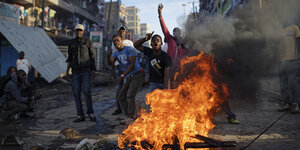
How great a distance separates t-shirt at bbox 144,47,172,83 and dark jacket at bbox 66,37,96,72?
179cm

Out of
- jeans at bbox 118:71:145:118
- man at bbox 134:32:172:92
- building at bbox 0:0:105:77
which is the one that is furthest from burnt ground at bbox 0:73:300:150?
building at bbox 0:0:105:77

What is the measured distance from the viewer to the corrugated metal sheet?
1223 cm

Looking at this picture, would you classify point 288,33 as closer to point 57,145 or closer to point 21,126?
point 57,145

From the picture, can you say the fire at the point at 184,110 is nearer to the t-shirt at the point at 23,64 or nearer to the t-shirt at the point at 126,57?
the t-shirt at the point at 126,57

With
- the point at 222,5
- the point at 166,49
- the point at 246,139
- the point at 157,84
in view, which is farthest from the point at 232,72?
the point at 222,5

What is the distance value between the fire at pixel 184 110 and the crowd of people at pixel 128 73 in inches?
29.2

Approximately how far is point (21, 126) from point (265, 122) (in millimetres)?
4953

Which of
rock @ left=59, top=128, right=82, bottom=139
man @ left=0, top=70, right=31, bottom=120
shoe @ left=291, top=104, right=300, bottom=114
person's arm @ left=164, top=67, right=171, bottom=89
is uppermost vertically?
person's arm @ left=164, top=67, right=171, bottom=89

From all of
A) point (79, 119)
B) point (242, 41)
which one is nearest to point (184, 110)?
point (242, 41)

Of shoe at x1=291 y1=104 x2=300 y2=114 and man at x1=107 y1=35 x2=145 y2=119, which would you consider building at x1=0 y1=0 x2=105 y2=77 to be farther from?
shoe at x1=291 y1=104 x2=300 y2=114

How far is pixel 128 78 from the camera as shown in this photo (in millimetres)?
4730

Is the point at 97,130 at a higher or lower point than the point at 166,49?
lower

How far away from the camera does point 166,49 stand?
201 inches

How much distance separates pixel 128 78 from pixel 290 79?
3.90 meters
